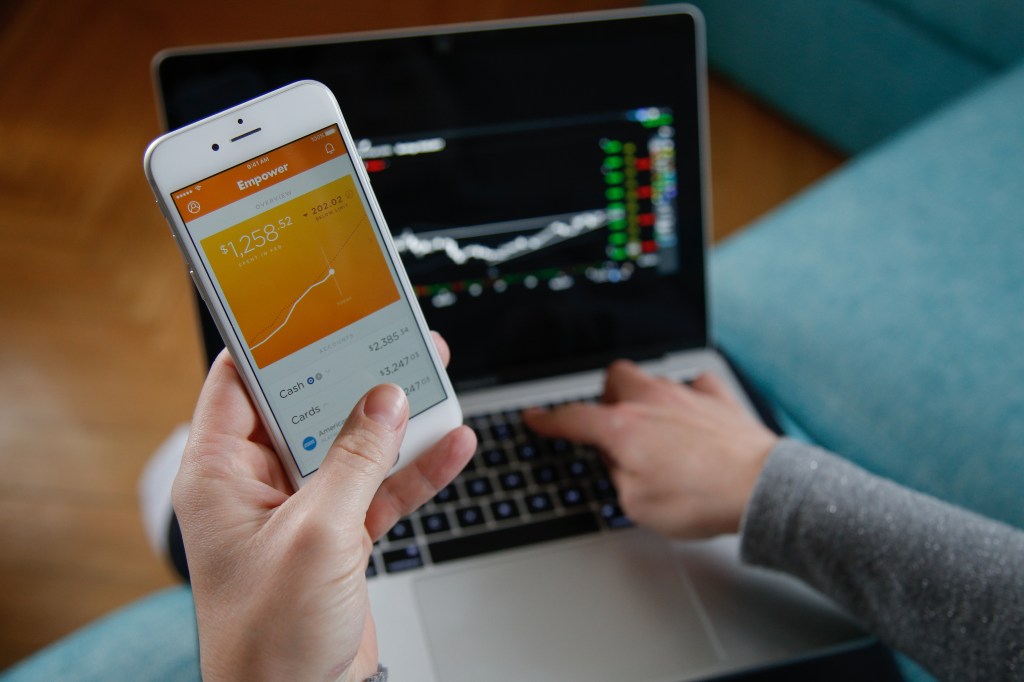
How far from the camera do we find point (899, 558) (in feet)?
1.98

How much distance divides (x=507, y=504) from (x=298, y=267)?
0.29 m

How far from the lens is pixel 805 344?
0.90 meters

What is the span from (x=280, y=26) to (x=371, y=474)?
4.43 ft

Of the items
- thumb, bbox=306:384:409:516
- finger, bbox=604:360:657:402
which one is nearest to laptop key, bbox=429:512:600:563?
finger, bbox=604:360:657:402

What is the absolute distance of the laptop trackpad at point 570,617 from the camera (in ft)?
2.06

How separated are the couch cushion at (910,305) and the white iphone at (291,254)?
1.61 ft

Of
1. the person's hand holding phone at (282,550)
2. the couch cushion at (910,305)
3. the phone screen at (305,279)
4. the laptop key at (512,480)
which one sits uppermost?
the phone screen at (305,279)

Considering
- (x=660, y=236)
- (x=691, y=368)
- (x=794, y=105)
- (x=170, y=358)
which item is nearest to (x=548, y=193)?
(x=660, y=236)

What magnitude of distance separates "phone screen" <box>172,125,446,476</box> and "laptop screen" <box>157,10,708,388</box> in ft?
0.61

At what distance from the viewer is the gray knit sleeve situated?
Answer: 1.89 ft

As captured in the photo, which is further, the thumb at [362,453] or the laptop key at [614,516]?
the laptop key at [614,516]

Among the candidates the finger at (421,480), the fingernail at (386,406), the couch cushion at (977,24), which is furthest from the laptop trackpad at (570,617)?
the couch cushion at (977,24)

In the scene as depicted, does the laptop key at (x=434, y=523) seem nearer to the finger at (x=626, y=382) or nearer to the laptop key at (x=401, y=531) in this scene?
the laptop key at (x=401, y=531)

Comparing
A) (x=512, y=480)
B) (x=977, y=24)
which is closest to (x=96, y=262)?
(x=512, y=480)
